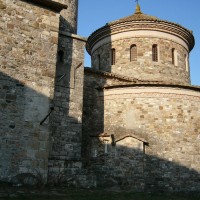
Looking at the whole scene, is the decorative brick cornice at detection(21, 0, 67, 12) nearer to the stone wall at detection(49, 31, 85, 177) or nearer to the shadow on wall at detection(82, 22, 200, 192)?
the stone wall at detection(49, 31, 85, 177)

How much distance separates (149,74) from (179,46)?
2437 mm

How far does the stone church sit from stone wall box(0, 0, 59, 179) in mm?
30

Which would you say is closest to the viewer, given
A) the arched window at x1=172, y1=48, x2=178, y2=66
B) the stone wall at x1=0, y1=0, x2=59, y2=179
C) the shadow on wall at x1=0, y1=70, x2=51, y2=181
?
the shadow on wall at x1=0, y1=70, x2=51, y2=181

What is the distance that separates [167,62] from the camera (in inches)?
648

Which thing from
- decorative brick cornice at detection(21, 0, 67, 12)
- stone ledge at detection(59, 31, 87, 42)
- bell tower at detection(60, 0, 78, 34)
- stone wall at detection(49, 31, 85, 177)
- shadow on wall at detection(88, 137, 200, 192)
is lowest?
shadow on wall at detection(88, 137, 200, 192)

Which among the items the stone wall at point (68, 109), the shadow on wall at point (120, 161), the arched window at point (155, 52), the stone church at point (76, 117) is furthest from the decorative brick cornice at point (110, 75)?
the arched window at point (155, 52)

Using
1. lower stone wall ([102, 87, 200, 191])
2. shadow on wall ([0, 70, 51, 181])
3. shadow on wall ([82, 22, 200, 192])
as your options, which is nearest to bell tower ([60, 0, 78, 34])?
shadow on wall ([82, 22, 200, 192])

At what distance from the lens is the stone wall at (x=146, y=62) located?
52.9 feet

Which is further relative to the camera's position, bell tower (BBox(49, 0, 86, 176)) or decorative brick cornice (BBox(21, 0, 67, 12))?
decorative brick cornice (BBox(21, 0, 67, 12))

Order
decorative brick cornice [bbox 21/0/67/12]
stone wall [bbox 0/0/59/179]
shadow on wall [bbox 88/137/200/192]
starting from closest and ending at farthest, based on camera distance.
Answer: stone wall [bbox 0/0/59/179]
decorative brick cornice [bbox 21/0/67/12]
shadow on wall [bbox 88/137/200/192]

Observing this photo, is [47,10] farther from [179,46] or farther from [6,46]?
[179,46]

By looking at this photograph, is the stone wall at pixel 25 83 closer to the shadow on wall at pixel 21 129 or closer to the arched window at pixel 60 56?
the shadow on wall at pixel 21 129

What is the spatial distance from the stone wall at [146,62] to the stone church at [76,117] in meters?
0.41

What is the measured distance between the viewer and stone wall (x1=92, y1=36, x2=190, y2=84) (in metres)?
16.1
